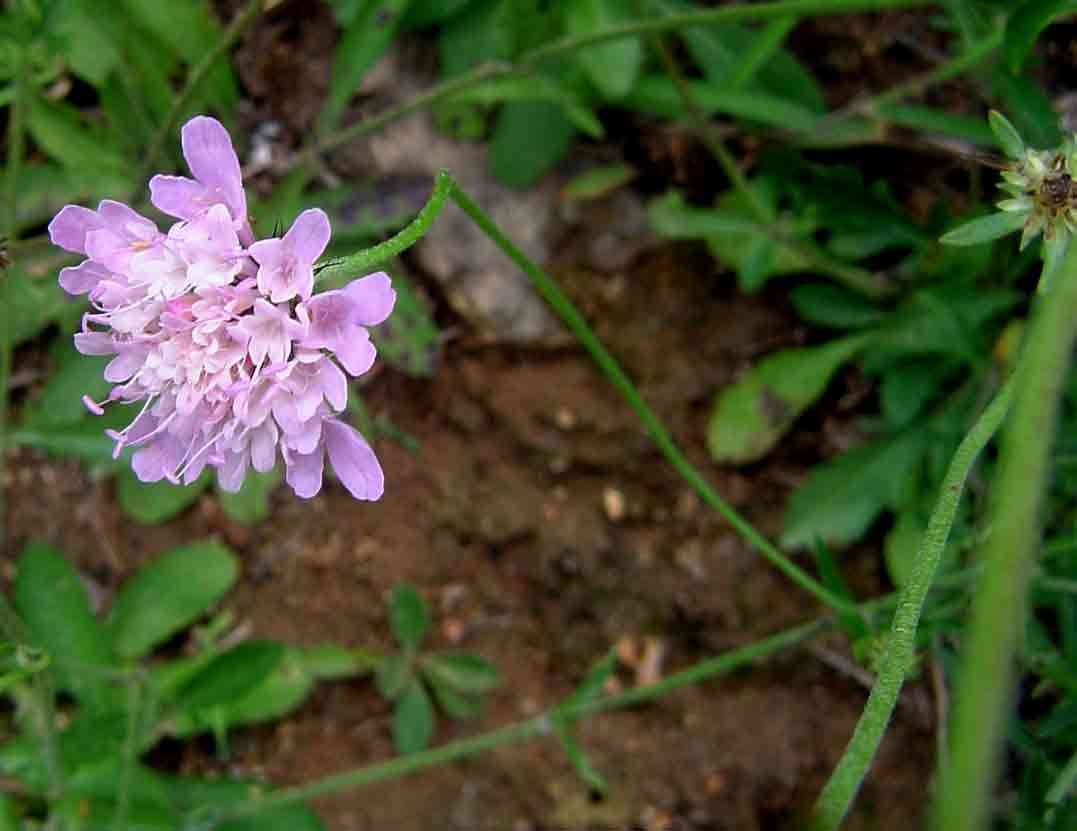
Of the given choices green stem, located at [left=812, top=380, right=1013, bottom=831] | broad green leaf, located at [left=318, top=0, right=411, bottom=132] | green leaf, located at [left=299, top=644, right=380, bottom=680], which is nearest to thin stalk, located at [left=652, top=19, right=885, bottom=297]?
broad green leaf, located at [left=318, top=0, right=411, bottom=132]

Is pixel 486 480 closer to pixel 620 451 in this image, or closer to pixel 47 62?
pixel 620 451

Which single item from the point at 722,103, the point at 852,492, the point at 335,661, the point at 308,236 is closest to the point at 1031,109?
the point at 722,103

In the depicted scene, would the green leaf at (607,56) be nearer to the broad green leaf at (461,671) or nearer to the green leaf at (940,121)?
the green leaf at (940,121)

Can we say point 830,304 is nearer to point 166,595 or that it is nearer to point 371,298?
point 371,298

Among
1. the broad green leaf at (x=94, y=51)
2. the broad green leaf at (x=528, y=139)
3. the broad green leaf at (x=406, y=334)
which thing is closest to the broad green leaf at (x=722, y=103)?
the broad green leaf at (x=528, y=139)

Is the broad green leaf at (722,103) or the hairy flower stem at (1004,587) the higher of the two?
the broad green leaf at (722,103)

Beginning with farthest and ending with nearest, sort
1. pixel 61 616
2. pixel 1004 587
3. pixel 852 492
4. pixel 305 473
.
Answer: pixel 852 492
pixel 61 616
pixel 305 473
pixel 1004 587
